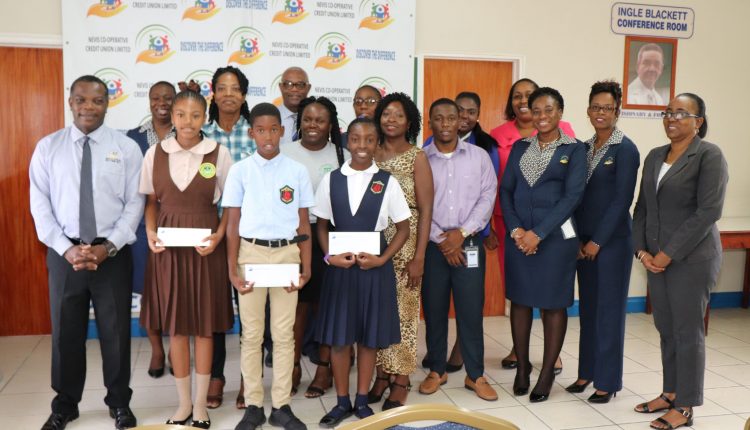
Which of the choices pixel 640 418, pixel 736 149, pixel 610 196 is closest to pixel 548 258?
pixel 610 196

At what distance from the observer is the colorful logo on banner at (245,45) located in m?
4.81

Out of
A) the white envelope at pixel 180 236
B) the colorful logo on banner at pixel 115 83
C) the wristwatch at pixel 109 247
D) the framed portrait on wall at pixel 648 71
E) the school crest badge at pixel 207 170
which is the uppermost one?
the framed portrait on wall at pixel 648 71

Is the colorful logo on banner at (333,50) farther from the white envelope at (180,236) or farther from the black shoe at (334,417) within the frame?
the black shoe at (334,417)

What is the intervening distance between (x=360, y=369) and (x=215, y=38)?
2959mm

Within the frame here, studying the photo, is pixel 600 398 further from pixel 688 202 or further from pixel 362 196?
pixel 362 196

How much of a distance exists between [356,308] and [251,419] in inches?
30.5

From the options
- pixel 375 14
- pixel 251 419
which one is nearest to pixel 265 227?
pixel 251 419

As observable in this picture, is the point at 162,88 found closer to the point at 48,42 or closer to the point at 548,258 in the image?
the point at 48,42

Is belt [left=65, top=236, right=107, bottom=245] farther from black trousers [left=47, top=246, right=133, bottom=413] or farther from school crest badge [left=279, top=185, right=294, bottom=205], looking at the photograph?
Result: school crest badge [left=279, top=185, right=294, bottom=205]

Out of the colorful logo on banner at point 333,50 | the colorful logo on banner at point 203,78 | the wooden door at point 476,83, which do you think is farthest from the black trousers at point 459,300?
the colorful logo on banner at point 203,78

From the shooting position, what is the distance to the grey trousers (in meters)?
3.12

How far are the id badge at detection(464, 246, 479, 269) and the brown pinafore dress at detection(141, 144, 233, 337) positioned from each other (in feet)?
4.45

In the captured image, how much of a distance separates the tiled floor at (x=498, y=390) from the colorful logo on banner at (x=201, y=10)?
2.58 m

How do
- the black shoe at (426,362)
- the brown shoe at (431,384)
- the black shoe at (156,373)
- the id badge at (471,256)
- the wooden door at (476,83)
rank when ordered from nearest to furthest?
the id badge at (471,256)
the brown shoe at (431,384)
the black shoe at (426,362)
the black shoe at (156,373)
the wooden door at (476,83)
